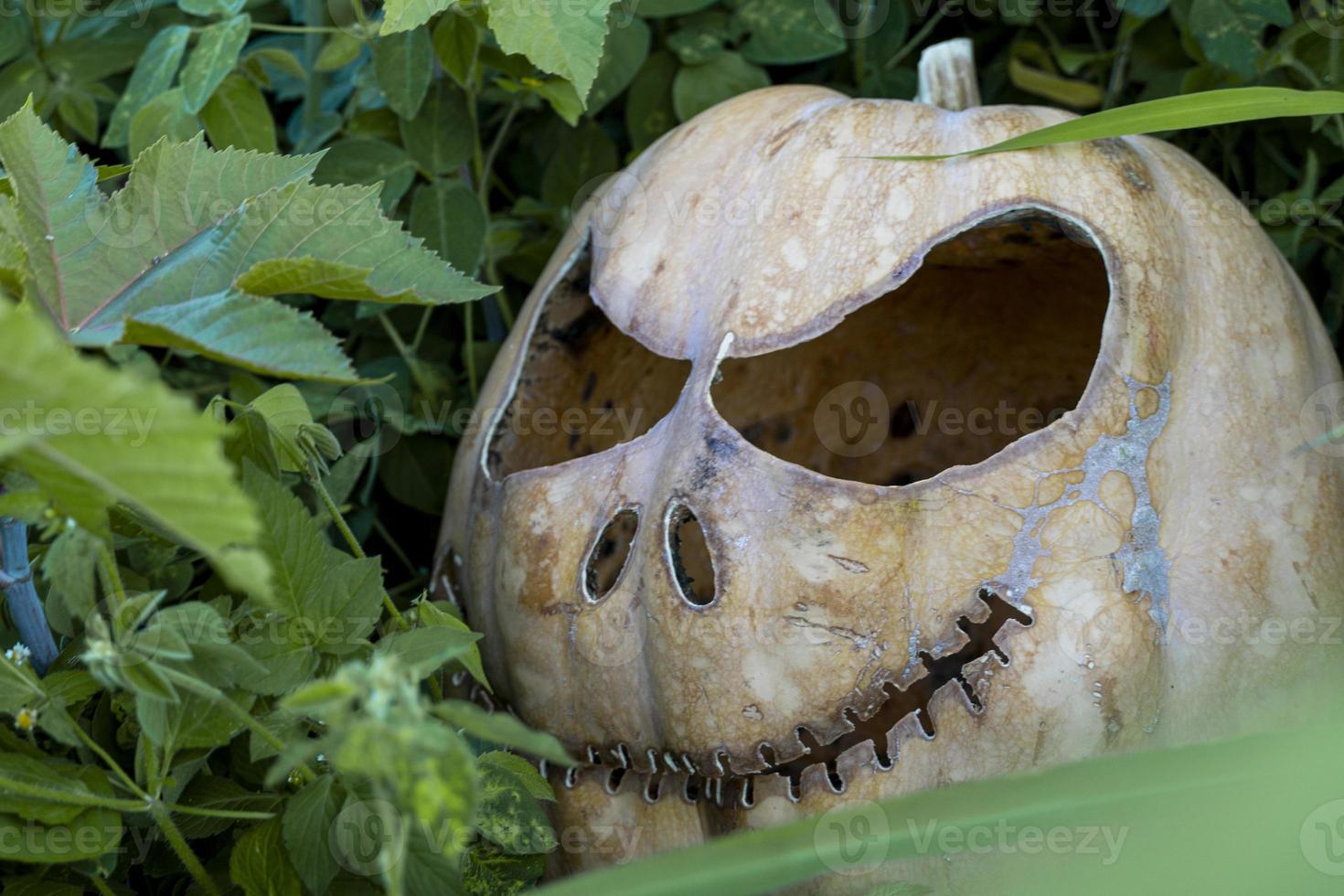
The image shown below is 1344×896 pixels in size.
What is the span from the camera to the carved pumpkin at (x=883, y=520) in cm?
86

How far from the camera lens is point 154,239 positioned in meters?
0.81

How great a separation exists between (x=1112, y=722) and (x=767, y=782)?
24 centimetres

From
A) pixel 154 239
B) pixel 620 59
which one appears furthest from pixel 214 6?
pixel 154 239

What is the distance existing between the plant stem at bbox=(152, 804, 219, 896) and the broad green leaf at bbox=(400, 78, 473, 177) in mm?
763

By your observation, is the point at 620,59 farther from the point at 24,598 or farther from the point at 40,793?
the point at 40,793

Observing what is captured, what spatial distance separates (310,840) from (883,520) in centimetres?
43

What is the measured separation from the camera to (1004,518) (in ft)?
2.84

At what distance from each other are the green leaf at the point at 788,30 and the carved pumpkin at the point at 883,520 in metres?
0.23

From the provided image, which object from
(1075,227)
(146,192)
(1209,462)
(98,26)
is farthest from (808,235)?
(98,26)

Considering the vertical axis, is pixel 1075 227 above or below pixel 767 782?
above

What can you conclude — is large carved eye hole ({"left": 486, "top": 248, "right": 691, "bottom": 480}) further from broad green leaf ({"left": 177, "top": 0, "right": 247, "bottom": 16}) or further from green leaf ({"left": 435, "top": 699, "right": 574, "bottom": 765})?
green leaf ({"left": 435, "top": 699, "right": 574, "bottom": 765})

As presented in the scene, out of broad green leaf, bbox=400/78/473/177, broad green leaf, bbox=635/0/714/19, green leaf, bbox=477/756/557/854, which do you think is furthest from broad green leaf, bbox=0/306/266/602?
broad green leaf, bbox=635/0/714/19

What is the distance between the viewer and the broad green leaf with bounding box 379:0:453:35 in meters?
0.94

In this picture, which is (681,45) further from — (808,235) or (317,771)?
(317,771)
